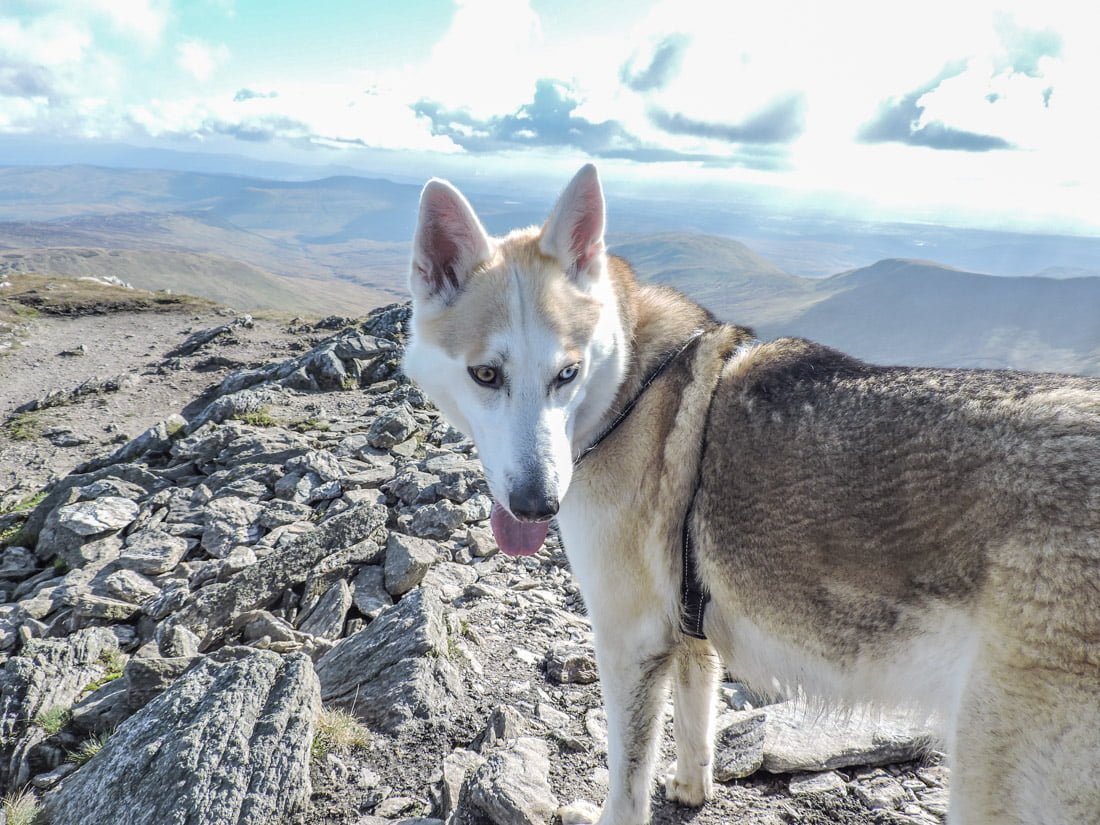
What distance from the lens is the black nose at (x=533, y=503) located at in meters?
3.81

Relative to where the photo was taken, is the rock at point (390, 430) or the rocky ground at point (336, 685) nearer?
the rocky ground at point (336, 685)

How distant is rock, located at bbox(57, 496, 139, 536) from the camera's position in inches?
480

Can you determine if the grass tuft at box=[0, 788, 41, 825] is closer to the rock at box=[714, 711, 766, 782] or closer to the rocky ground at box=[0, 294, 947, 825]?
the rocky ground at box=[0, 294, 947, 825]

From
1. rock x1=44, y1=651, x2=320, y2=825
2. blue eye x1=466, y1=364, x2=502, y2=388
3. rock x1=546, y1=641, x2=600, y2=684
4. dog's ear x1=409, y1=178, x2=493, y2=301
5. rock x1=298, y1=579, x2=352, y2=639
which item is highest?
dog's ear x1=409, y1=178, x2=493, y2=301

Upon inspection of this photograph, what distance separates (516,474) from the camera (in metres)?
3.87

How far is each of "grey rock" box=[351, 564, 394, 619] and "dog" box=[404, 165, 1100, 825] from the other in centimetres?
392

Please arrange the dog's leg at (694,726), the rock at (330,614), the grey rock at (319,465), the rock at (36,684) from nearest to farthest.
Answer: the dog's leg at (694,726) → the rock at (36,684) → the rock at (330,614) → the grey rock at (319,465)

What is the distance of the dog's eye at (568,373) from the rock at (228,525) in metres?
8.40

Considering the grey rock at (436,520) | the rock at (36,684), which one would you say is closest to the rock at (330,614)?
the grey rock at (436,520)

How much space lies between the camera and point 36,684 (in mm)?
6395

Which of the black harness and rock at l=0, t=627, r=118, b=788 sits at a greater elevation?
the black harness

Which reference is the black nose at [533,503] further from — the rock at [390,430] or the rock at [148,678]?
the rock at [390,430]

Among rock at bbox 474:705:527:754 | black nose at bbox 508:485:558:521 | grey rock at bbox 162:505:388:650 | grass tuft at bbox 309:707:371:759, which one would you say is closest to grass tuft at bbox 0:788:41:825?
grass tuft at bbox 309:707:371:759

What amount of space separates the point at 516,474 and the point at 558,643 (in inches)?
145
